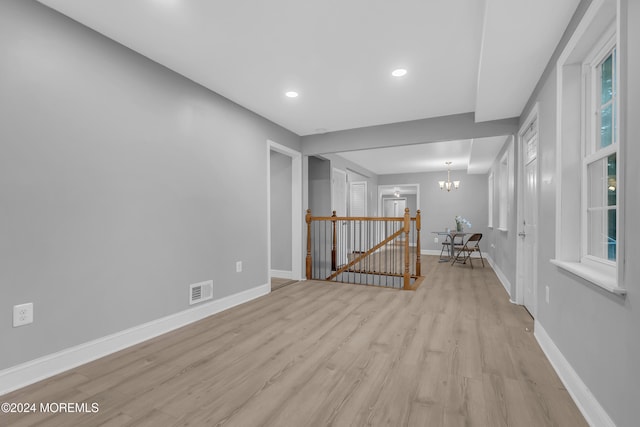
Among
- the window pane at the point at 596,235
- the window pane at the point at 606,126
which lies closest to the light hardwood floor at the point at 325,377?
the window pane at the point at 596,235

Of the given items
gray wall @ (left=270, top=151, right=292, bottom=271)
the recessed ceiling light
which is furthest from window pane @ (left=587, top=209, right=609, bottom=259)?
gray wall @ (left=270, top=151, right=292, bottom=271)

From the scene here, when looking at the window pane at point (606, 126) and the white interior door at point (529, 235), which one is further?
the white interior door at point (529, 235)

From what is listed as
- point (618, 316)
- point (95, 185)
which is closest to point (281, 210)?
point (95, 185)

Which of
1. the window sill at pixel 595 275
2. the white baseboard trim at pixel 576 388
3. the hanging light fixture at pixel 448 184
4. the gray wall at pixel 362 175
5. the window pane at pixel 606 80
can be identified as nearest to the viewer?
the window sill at pixel 595 275

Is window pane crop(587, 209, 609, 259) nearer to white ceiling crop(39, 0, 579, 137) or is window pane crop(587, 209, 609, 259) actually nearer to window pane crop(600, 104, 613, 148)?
window pane crop(600, 104, 613, 148)

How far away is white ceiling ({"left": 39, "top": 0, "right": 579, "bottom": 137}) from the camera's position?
1960mm

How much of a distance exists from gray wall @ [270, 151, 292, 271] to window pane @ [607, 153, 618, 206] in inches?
160

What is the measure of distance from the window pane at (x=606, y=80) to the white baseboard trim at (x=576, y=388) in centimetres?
159

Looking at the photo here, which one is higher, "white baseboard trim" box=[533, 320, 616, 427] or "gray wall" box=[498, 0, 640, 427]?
"gray wall" box=[498, 0, 640, 427]

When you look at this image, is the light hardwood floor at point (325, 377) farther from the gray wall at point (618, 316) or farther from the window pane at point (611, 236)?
the window pane at point (611, 236)

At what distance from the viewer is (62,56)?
2.05 meters

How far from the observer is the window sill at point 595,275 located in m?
1.25

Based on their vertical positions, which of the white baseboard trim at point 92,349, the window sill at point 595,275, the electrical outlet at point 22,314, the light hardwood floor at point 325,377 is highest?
the window sill at point 595,275

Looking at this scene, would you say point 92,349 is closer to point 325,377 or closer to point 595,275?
point 325,377
